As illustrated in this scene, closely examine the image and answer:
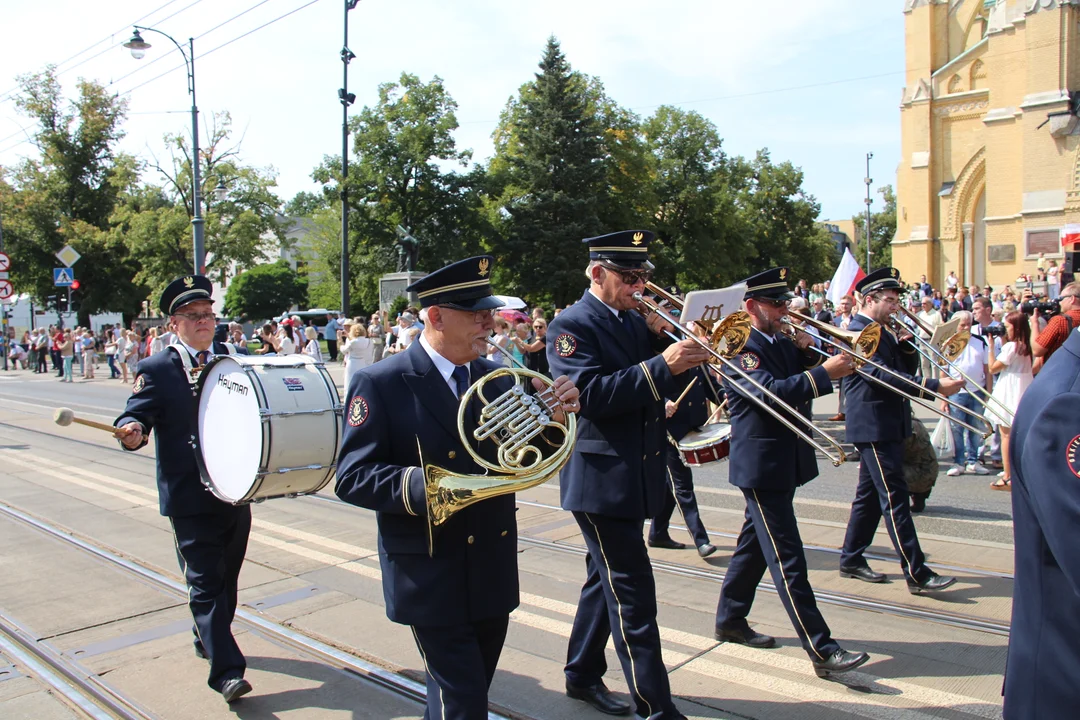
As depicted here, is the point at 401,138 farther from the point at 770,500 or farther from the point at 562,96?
the point at 770,500

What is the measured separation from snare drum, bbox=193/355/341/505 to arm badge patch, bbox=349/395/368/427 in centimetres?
123

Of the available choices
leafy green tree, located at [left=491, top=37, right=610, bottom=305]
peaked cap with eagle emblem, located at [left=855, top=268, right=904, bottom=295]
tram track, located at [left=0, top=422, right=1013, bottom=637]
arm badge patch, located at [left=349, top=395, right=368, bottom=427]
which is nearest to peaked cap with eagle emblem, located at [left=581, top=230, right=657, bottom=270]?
arm badge patch, located at [left=349, top=395, right=368, bottom=427]

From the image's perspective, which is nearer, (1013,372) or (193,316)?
(193,316)

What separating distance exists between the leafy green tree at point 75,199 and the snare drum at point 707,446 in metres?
45.3

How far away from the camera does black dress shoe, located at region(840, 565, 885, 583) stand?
5.98 m

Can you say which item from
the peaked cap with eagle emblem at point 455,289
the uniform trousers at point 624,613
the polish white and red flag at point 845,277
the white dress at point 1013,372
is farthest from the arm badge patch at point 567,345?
the polish white and red flag at point 845,277

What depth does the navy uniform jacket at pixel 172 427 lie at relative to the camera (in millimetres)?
4504

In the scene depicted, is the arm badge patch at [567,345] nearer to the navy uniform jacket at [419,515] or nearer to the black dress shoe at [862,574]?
the navy uniform jacket at [419,515]

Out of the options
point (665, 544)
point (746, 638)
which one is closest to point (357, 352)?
point (665, 544)

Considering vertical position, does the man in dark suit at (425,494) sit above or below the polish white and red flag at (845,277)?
below

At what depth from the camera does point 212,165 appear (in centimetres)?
4316

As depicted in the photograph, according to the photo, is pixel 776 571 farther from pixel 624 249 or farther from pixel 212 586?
pixel 212 586

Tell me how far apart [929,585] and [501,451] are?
4012 millimetres

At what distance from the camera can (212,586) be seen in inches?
174
